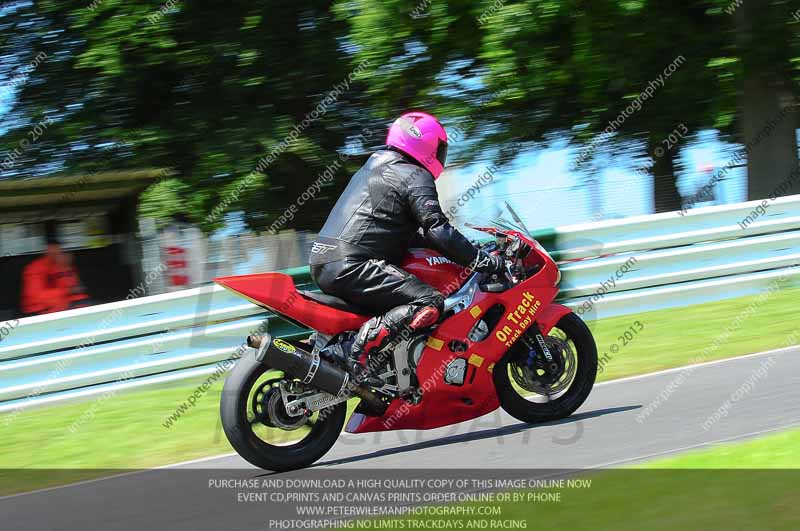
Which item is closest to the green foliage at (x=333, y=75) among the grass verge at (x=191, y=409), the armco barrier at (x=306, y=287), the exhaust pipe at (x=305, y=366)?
the armco barrier at (x=306, y=287)

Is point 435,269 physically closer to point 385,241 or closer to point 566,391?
point 385,241

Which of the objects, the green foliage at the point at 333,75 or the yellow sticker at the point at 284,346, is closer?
the yellow sticker at the point at 284,346

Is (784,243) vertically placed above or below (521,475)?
below

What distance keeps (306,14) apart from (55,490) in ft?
34.9

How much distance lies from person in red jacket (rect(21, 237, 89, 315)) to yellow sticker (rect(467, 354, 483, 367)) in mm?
6750

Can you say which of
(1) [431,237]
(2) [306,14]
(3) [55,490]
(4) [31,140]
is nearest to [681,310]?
(1) [431,237]

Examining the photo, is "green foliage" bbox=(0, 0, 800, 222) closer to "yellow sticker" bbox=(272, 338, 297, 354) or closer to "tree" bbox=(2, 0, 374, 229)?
"tree" bbox=(2, 0, 374, 229)

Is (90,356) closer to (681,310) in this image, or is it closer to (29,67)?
(681,310)

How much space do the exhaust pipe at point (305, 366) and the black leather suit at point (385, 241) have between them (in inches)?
16.3

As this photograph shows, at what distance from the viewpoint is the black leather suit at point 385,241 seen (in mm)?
6012

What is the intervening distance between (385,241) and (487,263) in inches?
24.5

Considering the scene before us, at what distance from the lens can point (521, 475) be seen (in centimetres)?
513

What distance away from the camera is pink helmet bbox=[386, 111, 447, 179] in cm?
619

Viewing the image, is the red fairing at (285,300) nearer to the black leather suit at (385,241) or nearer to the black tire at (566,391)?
the black leather suit at (385,241)
